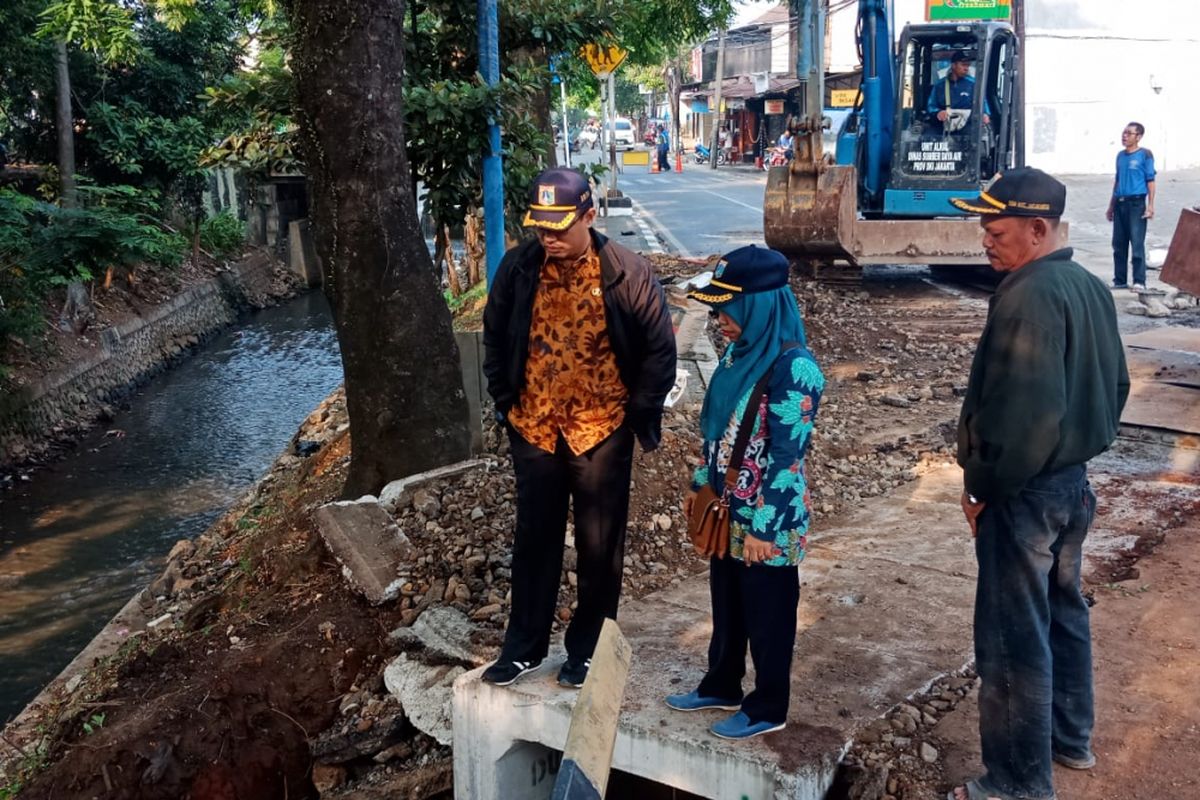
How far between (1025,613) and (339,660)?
2.93 meters

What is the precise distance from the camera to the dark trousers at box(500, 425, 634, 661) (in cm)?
374

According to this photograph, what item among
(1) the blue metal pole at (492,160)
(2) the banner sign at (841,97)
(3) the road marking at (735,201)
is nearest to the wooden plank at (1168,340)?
(1) the blue metal pole at (492,160)

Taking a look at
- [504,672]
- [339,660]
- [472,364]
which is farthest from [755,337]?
[472,364]

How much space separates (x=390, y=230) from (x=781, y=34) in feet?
145

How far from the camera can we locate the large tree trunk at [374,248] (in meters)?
5.69

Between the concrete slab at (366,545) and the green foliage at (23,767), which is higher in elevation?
the concrete slab at (366,545)

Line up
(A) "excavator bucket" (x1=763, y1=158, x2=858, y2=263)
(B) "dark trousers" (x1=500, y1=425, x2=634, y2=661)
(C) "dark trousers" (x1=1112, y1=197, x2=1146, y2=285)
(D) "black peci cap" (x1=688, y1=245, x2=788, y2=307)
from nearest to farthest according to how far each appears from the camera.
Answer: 1. (D) "black peci cap" (x1=688, y1=245, x2=788, y2=307)
2. (B) "dark trousers" (x1=500, y1=425, x2=634, y2=661)
3. (C) "dark trousers" (x1=1112, y1=197, x2=1146, y2=285)
4. (A) "excavator bucket" (x1=763, y1=158, x2=858, y2=263)

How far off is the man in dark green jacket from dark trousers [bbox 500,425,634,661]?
1170 mm

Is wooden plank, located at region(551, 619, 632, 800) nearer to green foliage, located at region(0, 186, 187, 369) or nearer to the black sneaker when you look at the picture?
the black sneaker

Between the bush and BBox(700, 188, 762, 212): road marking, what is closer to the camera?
the bush

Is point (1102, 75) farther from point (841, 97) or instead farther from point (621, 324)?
point (621, 324)

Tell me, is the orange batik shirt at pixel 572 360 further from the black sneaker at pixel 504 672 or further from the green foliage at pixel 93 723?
the green foliage at pixel 93 723

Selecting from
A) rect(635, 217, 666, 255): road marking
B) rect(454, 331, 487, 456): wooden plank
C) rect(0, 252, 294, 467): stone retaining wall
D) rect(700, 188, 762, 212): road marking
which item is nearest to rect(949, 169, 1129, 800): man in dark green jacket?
rect(454, 331, 487, 456): wooden plank

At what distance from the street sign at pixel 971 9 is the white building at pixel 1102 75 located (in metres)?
6.55
